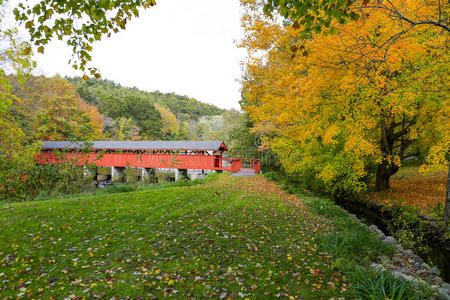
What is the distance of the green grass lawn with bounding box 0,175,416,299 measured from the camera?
3021mm

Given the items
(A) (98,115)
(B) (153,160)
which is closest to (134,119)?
(A) (98,115)

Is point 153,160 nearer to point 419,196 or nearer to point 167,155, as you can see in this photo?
point 167,155

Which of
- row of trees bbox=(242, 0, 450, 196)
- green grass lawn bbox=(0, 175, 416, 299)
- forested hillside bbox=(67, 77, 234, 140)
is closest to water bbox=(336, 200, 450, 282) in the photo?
row of trees bbox=(242, 0, 450, 196)

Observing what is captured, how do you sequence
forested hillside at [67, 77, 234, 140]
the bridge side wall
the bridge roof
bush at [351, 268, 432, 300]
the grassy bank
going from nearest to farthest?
bush at [351, 268, 432, 300] < the grassy bank < the bridge roof < the bridge side wall < forested hillside at [67, 77, 234, 140]

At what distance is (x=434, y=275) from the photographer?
436cm

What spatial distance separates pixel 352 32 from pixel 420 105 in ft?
13.8

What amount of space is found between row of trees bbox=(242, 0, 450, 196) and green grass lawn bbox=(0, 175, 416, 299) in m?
3.58

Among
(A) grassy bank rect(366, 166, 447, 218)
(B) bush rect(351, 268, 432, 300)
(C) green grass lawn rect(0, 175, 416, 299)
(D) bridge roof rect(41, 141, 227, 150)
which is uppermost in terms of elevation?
(D) bridge roof rect(41, 141, 227, 150)

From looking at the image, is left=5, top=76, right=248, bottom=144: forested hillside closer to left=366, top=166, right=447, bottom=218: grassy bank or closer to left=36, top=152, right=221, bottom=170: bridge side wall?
left=36, top=152, right=221, bottom=170: bridge side wall

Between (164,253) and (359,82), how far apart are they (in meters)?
6.70

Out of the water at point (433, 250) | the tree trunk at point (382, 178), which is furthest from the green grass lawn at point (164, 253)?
the tree trunk at point (382, 178)

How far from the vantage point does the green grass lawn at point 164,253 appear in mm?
3021

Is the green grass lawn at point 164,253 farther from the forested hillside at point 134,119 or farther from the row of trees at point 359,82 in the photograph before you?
the forested hillside at point 134,119

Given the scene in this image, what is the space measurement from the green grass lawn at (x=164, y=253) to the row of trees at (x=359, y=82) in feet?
11.8
